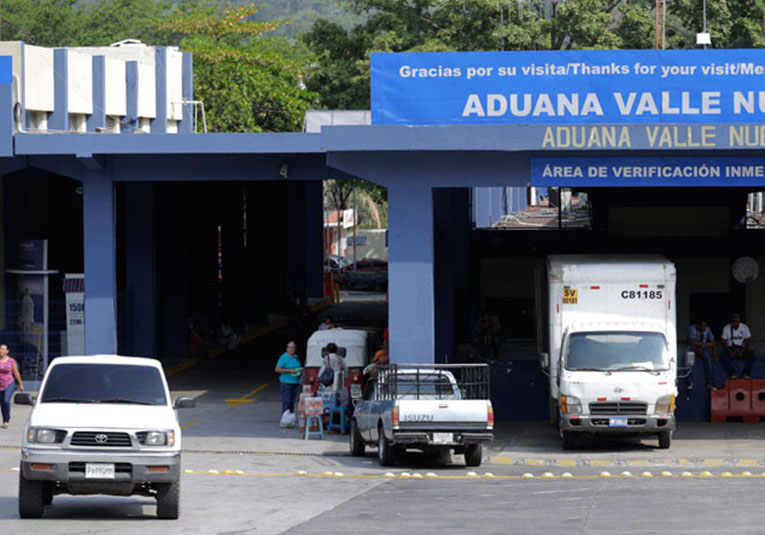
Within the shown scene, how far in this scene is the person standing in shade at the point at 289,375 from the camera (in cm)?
2647

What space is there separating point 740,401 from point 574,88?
22.8 feet

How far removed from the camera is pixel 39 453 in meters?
15.4

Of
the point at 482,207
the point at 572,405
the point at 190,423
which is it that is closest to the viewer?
the point at 572,405

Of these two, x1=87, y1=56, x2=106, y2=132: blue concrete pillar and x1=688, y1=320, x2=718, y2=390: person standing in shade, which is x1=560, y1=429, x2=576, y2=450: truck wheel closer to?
x1=688, y1=320, x2=718, y2=390: person standing in shade

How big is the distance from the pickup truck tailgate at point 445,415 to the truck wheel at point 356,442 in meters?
2.21

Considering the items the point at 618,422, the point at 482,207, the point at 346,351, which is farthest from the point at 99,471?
the point at 482,207

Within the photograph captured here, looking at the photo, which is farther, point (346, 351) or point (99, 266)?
point (99, 266)

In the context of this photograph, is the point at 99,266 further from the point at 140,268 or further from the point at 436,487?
the point at 436,487

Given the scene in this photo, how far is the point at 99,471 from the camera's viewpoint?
1542cm

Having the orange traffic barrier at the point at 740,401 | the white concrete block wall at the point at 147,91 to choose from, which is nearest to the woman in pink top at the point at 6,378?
the orange traffic barrier at the point at 740,401

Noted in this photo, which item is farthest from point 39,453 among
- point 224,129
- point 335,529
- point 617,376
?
point 224,129

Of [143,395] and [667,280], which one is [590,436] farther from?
[143,395]

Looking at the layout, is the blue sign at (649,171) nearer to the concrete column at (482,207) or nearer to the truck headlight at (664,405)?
the truck headlight at (664,405)

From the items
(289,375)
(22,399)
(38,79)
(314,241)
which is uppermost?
(38,79)
